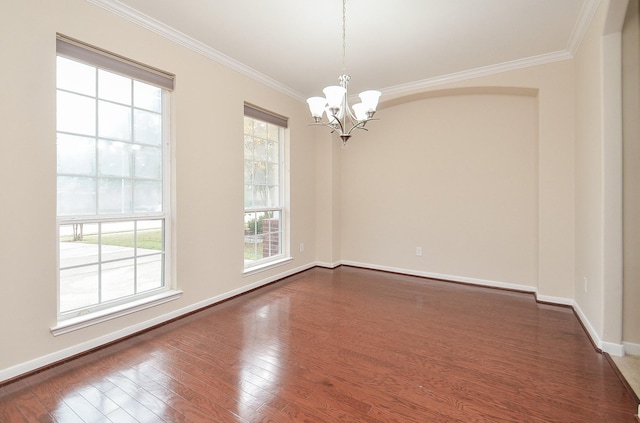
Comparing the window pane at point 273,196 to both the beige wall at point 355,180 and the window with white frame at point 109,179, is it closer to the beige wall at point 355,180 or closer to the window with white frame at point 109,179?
the beige wall at point 355,180

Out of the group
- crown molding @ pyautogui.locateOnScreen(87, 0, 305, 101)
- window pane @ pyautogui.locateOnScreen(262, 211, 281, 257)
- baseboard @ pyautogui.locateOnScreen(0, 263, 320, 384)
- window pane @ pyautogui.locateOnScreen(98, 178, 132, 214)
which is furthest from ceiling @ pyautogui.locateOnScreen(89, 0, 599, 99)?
baseboard @ pyautogui.locateOnScreen(0, 263, 320, 384)

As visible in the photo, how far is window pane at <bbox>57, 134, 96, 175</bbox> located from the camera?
2.23 m

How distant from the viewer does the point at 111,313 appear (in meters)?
2.41

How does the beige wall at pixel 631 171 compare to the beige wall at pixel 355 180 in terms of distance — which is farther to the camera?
the beige wall at pixel 631 171

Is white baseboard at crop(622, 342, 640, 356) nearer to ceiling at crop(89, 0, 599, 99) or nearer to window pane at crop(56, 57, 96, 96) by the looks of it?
ceiling at crop(89, 0, 599, 99)

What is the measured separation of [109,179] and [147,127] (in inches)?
24.0

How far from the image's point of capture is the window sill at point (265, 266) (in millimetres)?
3793

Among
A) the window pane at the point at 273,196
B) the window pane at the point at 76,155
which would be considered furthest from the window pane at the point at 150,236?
the window pane at the point at 273,196

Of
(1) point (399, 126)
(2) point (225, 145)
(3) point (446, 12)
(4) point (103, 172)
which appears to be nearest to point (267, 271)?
(2) point (225, 145)

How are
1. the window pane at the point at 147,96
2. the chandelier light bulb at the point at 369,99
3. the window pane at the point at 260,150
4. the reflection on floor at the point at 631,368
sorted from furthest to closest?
the window pane at the point at 260,150 → the window pane at the point at 147,96 → the chandelier light bulb at the point at 369,99 → the reflection on floor at the point at 631,368

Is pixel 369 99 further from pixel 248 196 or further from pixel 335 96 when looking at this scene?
pixel 248 196

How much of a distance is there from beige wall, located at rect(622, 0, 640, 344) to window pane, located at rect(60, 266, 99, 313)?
4.14 metres

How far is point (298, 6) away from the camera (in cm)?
250

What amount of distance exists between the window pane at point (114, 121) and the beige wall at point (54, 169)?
357 mm
